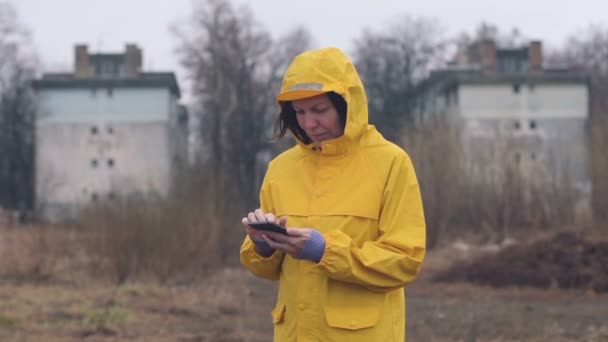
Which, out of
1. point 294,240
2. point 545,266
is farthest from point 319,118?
point 545,266

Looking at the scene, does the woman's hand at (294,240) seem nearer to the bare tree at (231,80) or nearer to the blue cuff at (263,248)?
the blue cuff at (263,248)

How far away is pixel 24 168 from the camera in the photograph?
2343 inches

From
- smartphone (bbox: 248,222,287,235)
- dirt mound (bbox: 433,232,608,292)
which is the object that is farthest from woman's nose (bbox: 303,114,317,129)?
dirt mound (bbox: 433,232,608,292)

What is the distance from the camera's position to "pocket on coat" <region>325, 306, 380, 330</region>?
3.65 m

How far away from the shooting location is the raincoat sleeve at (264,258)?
3.89 metres

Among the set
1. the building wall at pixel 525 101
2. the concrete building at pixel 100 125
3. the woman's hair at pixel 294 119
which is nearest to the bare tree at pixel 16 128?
the concrete building at pixel 100 125

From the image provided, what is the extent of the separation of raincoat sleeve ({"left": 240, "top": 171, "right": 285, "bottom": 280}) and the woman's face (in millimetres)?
307

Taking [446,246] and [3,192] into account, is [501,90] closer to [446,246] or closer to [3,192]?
[446,246]

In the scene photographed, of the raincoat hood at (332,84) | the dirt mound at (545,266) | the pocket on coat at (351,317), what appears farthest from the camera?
the dirt mound at (545,266)

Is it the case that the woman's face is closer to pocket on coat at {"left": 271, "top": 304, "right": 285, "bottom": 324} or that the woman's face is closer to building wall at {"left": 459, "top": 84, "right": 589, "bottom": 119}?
pocket on coat at {"left": 271, "top": 304, "right": 285, "bottom": 324}

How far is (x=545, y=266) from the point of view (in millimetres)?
20578

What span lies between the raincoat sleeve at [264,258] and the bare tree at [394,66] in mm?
50300

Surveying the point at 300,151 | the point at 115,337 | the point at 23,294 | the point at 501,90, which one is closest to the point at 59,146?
the point at 501,90

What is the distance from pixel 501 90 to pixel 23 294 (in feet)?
137
